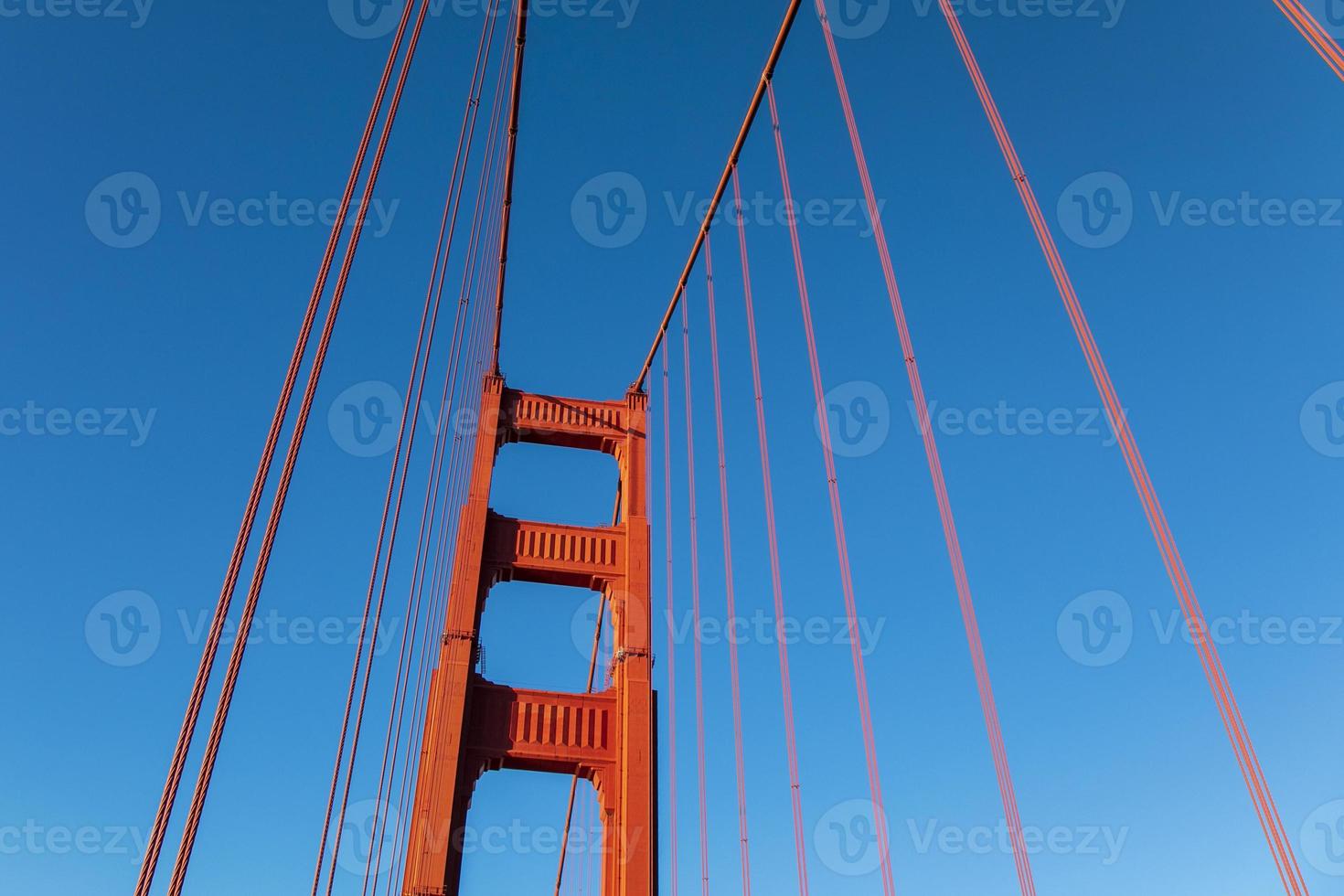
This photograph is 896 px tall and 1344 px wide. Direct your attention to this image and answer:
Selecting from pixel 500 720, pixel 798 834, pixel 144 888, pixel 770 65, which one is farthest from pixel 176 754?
pixel 770 65

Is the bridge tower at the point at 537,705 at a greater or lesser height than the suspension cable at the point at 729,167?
lesser

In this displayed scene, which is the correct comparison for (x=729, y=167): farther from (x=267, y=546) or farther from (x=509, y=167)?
(x=267, y=546)

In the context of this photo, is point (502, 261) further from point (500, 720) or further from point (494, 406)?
point (500, 720)

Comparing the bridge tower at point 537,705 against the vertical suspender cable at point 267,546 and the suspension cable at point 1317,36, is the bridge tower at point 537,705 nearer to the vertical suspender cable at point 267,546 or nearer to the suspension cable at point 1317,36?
the vertical suspender cable at point 267,546

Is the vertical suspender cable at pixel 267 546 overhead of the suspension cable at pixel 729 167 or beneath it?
beneath

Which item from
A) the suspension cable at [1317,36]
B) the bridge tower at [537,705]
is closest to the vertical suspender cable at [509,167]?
the bridge tower at [537,705]

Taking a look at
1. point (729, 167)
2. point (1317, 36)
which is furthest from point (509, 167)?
point (1317, 36)

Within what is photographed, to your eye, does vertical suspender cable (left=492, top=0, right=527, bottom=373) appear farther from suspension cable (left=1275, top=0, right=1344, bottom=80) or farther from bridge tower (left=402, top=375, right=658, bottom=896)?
suspension cable (left=1275, top=0, right=1344, bottom=80)

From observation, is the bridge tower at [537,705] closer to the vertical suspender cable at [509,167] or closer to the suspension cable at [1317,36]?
the vertical suspender cable at [509,167]

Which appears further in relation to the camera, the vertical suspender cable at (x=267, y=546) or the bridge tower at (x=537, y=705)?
the bridge tower at (x=537, y=705)

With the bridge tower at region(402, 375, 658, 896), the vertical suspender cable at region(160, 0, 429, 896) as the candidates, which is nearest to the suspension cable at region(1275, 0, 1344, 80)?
the vertical suspender cable at region(160, 0, 429, 896)
